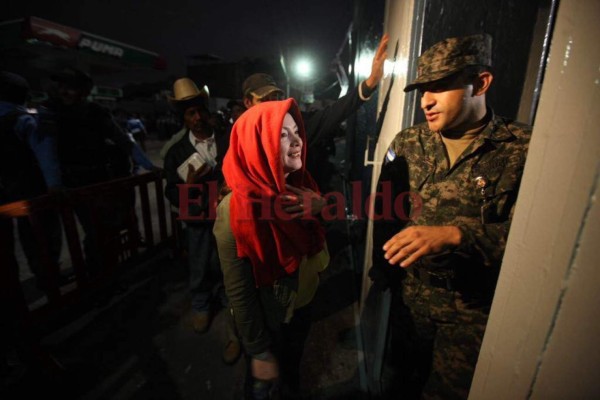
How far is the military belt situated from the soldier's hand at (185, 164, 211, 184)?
6.58ft

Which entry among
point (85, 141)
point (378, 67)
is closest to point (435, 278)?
point (378, 67)

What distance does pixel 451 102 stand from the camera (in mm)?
1394

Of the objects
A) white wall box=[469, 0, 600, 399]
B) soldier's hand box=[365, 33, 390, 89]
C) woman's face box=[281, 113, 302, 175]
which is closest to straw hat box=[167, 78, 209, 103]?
soldier's hand box=[365, 33, 390, 89]

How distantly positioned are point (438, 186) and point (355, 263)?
2694mm

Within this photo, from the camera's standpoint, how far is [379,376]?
7.05ft

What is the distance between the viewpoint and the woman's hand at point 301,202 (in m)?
1.42

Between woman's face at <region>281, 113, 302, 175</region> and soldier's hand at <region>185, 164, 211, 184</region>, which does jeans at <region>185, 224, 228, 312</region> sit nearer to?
soldier's hand at <region>185, 164, 211, 184</region>

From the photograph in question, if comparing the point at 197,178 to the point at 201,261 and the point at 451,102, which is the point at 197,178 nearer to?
the point at 201,261

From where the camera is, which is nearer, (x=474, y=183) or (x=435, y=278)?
(x=474, y=183)

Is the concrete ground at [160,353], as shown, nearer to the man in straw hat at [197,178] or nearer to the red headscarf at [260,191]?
the man in straw hat at [197,178]

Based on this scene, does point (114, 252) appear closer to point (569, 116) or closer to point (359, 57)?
point (569, 116)

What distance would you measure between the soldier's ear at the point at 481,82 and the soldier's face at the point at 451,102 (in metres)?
0.02

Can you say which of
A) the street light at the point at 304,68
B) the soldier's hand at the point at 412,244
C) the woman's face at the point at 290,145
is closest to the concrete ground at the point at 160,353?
the soldier's hand at the point at 412,244

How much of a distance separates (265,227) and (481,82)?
50.8 inches
